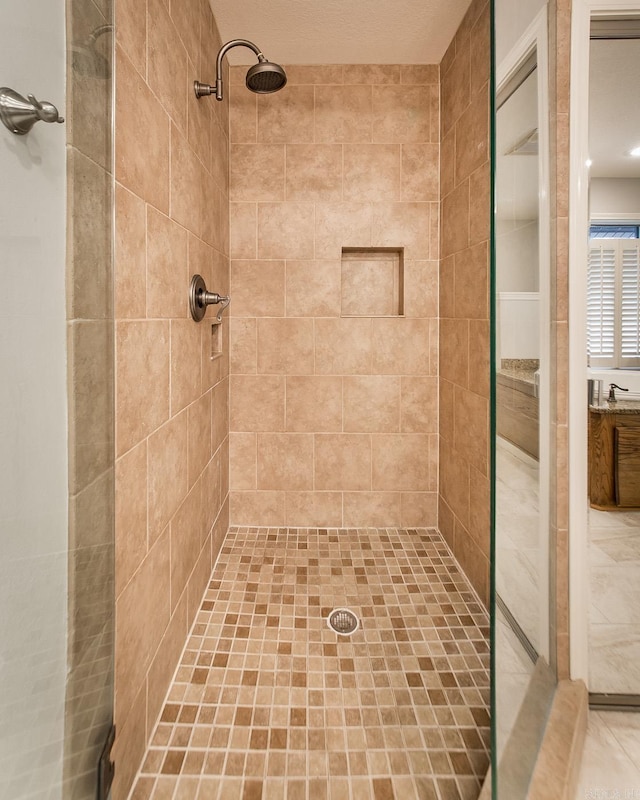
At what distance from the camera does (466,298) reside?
6.72ft

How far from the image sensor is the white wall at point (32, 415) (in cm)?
46

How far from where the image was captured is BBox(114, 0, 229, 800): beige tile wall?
1049 mm

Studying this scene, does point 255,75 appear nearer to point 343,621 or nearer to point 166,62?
point 166,62

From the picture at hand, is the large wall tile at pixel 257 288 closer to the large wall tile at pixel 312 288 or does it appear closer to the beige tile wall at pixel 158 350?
the large wall tile at pixel 312 288

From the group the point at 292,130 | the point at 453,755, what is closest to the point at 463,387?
the point at 453,755

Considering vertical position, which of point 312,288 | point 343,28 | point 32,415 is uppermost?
point 343,28

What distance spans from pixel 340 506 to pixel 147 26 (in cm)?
212

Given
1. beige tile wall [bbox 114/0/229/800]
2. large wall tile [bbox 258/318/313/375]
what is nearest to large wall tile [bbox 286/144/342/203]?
beige tile wall [bbox 114/0/229/800]

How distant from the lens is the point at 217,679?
4.61 feet

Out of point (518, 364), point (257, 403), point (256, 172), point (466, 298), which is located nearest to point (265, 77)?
point (256, 172)

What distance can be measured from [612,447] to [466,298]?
1128mm

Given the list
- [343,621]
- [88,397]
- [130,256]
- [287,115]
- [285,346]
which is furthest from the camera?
[285,346]

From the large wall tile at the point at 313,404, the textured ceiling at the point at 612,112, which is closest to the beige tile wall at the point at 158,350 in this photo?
the large wall tile at the point at 313,404

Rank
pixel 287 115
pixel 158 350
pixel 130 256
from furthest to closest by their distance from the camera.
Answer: pixel 287 115 → pixel 158 350 → pixel 130 256
